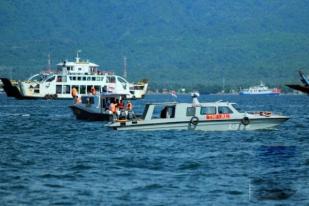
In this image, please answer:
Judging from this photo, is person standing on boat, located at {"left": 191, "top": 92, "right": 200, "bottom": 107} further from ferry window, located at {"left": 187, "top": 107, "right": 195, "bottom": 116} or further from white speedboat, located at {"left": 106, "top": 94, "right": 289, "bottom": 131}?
ferry window, located at {"left": 187, "top": 107, "right": 195, "bottom": 116}

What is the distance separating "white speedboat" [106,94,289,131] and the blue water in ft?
1.56

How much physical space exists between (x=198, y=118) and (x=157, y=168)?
17.3 meters

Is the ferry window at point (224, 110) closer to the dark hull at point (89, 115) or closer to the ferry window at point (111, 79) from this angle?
the dark hull at point (89, 115)

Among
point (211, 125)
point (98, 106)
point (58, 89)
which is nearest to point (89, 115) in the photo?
point (98, 106)

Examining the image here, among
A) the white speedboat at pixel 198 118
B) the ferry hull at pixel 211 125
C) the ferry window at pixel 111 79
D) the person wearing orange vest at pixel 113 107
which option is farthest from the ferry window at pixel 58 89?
the white speedboat at pixel 198 118

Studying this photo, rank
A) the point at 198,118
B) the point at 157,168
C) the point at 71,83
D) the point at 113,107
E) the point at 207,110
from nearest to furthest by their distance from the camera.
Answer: the point at 157,168
the point at 207,110
the point at 198,118
the point at 113,107
the point at 71,83

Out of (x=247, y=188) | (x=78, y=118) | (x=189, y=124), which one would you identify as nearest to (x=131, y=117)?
(x=189, y=124)

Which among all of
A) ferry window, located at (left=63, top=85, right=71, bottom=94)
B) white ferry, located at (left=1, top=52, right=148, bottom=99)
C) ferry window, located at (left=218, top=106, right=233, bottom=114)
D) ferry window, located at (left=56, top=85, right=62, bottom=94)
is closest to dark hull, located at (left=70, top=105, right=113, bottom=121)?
ferry window, located at (left=218, top=106, right=233, bottom=114)

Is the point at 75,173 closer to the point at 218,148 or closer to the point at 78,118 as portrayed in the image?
the point at 218,148

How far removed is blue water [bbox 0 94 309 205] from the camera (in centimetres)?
3400

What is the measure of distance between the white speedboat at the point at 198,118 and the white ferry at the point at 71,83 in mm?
117336

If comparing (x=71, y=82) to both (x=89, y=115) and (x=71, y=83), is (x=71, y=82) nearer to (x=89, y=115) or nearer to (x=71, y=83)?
(x=71, y=83)

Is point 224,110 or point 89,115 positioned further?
point 89,115

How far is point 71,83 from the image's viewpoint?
183625 millimetres
